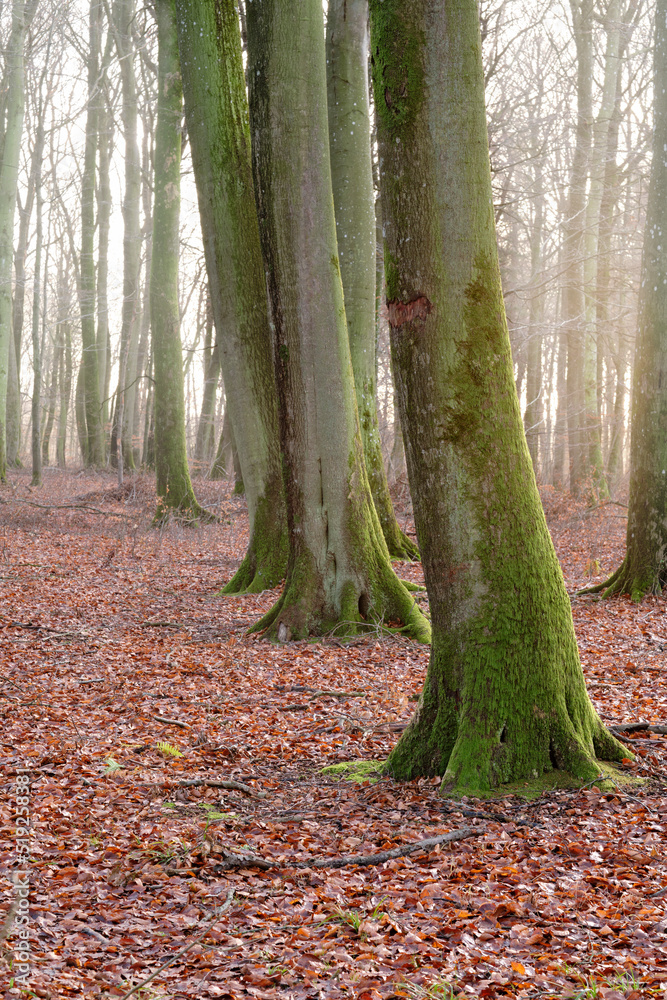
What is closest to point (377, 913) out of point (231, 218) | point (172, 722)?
point (172, 722)

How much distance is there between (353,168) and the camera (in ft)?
32.0

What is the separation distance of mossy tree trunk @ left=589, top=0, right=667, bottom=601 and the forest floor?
1.26 m

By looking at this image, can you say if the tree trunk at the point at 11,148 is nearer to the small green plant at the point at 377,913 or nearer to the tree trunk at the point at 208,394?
the tree trunk at the point at 208,394

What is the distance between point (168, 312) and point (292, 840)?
40.9 feet

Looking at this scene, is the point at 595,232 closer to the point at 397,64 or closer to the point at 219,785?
the point at 397,64

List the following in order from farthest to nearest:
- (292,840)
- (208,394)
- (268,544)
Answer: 1. (208,394)
2. (268,544)
3. (292,840)

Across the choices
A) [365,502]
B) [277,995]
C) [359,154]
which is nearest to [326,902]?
[277,995]

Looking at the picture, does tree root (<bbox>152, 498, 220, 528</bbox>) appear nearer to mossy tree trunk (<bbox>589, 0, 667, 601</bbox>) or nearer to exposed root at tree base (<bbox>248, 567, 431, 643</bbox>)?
exposed root at tree base (<bbox>248, 567, 431, 643</bbox>)

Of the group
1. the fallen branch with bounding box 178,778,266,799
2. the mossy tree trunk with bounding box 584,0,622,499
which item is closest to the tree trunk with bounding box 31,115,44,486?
the mossy tree trunk with bounding box 584,0,622,499

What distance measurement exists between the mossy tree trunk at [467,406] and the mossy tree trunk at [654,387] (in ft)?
Result: 16.3

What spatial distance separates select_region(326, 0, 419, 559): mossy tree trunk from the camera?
9633mm

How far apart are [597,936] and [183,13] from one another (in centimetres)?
999

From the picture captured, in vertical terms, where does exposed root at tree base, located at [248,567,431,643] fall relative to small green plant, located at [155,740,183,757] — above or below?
above

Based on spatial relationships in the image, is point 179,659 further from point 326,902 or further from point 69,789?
point 326,902
